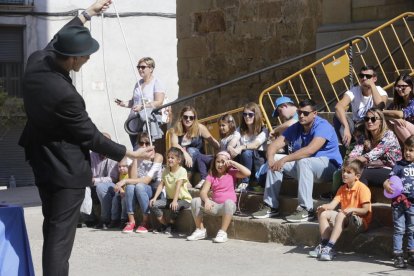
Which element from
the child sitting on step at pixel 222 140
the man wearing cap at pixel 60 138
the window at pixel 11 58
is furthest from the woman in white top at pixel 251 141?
the window at pixel 11 58

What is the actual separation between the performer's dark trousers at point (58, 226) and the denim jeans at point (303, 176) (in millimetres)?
3397

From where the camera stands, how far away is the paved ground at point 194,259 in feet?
27.7

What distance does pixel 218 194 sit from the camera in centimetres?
1027

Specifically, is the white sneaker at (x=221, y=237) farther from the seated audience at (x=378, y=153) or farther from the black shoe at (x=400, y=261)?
the black shoe at (x=400, y=261)

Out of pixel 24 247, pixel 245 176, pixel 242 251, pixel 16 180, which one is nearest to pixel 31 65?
pixel 24 247

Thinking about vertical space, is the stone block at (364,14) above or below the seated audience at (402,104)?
above

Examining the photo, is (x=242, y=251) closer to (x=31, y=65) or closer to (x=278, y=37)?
(x=31, y=65)

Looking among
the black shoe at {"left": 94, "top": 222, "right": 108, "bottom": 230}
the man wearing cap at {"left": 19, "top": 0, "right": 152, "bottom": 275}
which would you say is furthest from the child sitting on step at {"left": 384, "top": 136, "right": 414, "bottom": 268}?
the black shoe at {"left": 94, "top": 222, "right": 108, "bottom": 230}

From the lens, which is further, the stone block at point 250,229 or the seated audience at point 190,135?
the seated audience at point 190,135

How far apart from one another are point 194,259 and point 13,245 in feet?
9.70

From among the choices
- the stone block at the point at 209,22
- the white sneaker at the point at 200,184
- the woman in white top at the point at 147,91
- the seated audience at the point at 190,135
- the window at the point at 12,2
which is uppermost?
the window at the point at 12,2

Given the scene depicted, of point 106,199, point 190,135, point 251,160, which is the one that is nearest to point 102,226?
point 106,199

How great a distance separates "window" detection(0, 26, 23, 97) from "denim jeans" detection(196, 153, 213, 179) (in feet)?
39.4

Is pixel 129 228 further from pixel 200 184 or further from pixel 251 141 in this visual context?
pixel 251 141
